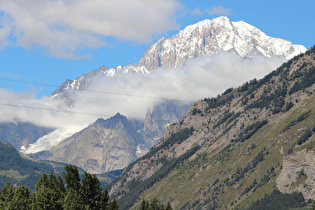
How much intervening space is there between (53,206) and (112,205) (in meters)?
21.8

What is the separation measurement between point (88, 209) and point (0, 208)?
1898 inches

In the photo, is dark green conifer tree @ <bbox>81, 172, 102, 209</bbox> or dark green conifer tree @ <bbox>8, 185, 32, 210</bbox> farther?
dark green conifer tree @ <bbox>8, 185, 32, 210</bbox>

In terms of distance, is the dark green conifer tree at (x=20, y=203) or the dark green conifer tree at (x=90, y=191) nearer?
the dark green conifer tree at (x=90, y=191)

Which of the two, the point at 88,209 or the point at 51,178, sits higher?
the point at 51,178

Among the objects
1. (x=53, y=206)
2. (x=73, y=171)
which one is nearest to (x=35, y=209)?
(x=53, y=206)

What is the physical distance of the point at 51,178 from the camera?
639ft

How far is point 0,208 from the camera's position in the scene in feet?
641

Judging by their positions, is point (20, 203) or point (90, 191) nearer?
point (90, 191)

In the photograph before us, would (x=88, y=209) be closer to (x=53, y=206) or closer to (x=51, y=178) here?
(x=53, y=206)

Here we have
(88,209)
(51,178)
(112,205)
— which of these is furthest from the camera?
(51,178)

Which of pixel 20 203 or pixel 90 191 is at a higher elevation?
pixel 20 203

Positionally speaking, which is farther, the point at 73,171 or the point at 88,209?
the point at 73,171

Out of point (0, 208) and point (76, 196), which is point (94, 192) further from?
point (0, 208)

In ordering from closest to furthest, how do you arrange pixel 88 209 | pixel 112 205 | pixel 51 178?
pixel 88 209
pixel 112 205
pixel 51 178
